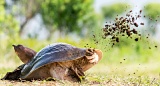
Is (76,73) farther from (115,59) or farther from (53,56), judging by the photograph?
(115,59)

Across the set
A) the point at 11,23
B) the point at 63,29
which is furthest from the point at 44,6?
the point at 11,23

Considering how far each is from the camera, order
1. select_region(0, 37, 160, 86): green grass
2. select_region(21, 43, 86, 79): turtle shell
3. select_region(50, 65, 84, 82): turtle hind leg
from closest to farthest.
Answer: select_region(21, 43, 86, 79): turtle shell, select_region(50, 65, 84, 82): turtle hind leg, select_region(0, 37, 160, 86): green grass

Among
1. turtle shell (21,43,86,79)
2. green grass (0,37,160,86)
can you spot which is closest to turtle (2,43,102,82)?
turtle shell (21,43,86,79)

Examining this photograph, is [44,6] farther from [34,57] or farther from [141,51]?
[34,57]

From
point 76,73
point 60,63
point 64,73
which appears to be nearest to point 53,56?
point 60,63

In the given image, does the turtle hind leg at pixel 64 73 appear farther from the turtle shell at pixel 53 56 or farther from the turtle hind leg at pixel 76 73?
the turtle shell at pixel 53 56

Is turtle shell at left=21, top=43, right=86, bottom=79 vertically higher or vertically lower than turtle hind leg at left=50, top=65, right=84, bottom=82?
higher

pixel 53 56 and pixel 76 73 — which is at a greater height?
pixel 53 56

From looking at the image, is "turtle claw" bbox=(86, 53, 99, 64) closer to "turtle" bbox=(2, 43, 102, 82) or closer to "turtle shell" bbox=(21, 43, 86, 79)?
"turtle" bbox=(2, 43, 102, 82)
